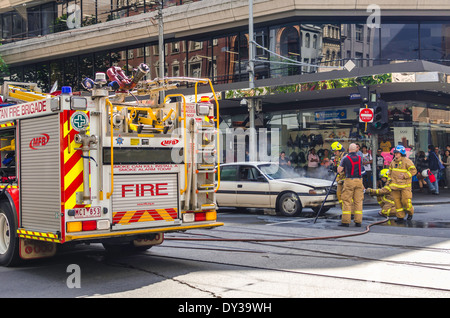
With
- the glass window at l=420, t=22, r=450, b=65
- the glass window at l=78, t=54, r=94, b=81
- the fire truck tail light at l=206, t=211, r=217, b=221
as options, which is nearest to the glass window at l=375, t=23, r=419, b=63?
the glass window at l=420, t=22, r=450, b=65

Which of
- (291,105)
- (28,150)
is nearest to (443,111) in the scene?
(291,105)

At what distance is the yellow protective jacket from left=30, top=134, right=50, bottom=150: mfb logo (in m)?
9.03

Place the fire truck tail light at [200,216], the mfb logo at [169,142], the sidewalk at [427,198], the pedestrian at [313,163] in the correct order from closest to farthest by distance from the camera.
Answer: the mfb logo at [169,142] → the fire truck tail light at [200,216] → the sidewalk at [427,198] → the pedestrian at [313,163]

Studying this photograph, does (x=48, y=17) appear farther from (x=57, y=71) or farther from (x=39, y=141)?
(x=39, y=141)

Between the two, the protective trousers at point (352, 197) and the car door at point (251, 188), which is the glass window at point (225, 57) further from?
the protective trousers at point (352, 197)

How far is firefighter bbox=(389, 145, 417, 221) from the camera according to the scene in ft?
46.0

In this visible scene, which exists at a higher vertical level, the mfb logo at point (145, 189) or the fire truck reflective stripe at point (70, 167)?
the fire truck reflective stripe at point (70, 167)

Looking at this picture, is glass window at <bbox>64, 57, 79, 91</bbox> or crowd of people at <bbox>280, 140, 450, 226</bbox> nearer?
crowd of people at <bbox>280, 140, 450, 226</bbox>

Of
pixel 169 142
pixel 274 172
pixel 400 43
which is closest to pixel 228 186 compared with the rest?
pixel 274 172

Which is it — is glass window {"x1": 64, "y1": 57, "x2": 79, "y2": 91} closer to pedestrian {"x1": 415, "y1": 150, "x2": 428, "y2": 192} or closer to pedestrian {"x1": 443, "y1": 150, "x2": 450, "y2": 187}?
pedestrian {"x1": 415, "y1": 150, "x2": 428, "y2": 192}

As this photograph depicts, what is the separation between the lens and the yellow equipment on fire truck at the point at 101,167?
295 inches

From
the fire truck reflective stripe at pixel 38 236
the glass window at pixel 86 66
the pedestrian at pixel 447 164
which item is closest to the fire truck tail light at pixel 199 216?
the fire truck reflective stripe at pixel 38 236

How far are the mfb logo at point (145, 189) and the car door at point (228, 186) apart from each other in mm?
8107
